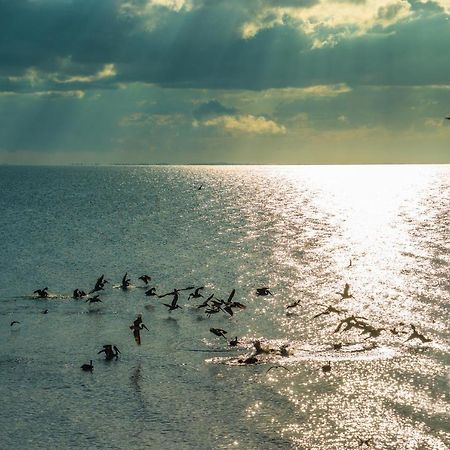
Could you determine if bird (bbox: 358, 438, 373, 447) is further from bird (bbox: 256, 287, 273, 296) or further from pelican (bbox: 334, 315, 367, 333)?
bird (bbox: 256, 287, 273, 296)

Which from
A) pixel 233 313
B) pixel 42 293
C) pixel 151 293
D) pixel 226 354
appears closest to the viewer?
pixel 226 354

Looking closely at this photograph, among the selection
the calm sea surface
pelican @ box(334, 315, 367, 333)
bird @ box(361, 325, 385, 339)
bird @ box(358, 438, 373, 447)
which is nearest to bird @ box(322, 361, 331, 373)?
the calm sea surface

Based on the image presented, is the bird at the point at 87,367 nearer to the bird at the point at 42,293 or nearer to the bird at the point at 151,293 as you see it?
the bird at the point at 151,293

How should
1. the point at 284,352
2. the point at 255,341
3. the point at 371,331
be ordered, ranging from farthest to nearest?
the point at 371,331, the point at 255,341, the point at 284,352

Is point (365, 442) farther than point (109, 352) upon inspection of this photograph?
No

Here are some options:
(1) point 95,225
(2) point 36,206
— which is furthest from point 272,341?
(2) point 36,206

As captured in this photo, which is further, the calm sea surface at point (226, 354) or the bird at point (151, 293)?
the bird at point (151, 293)

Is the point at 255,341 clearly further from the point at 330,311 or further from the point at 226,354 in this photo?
the point at 330,311

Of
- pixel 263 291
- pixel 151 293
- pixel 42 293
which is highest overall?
pixel 263 291

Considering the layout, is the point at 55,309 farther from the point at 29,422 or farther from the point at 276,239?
the point at 276,239

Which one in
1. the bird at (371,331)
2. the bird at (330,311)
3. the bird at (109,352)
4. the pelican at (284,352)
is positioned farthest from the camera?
the bird at (330,311)

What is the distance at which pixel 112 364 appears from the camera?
38.1 m

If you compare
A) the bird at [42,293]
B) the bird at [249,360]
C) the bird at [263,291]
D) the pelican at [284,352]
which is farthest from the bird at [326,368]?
the bird at [42,293]

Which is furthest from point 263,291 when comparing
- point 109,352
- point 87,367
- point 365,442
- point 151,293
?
point 365,442
